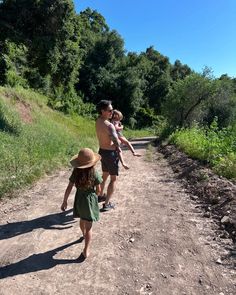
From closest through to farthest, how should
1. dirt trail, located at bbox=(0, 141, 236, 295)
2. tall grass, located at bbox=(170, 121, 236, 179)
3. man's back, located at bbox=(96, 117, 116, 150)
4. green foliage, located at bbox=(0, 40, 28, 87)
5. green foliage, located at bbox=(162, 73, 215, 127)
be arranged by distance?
dirt trail, located at bbox=(0, 141, 236, 295)
man's back, located at bbox=(96, 117, 116, 150)
tall grass, located at bbox=(170, 121, 236, 179)
green foliage, located at bbox=(0, 40, 28, 87)
green foliage, located at bbox=(162, 73, 215, 127)

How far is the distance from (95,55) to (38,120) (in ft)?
84.6

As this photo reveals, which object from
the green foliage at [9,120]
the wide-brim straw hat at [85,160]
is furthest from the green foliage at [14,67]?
the wide-brim straw hat at [85,160]

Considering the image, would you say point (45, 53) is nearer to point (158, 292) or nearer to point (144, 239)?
point (144, 239)

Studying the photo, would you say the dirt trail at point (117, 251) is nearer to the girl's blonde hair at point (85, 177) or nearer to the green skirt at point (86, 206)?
the green skirt at point (86, 206)

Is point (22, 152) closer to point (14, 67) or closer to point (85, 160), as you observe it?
point (85, 160)

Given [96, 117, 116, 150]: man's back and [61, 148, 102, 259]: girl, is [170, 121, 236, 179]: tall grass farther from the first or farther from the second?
[61, 148, 102, 259]: girl

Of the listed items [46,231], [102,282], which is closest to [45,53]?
[46,231]

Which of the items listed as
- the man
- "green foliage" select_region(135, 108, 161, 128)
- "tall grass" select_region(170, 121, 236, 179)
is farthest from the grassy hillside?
"green foliage" select_region(135, 108, 161, 128)

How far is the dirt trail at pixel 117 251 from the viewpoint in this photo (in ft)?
14.7

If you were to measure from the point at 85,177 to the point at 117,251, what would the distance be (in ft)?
3.87

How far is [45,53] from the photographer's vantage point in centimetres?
1593

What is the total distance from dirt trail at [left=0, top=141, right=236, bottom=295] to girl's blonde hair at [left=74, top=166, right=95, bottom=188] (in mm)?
991

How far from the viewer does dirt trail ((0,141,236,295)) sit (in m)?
4.47

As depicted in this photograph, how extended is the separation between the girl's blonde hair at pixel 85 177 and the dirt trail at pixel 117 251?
0.99 meters
